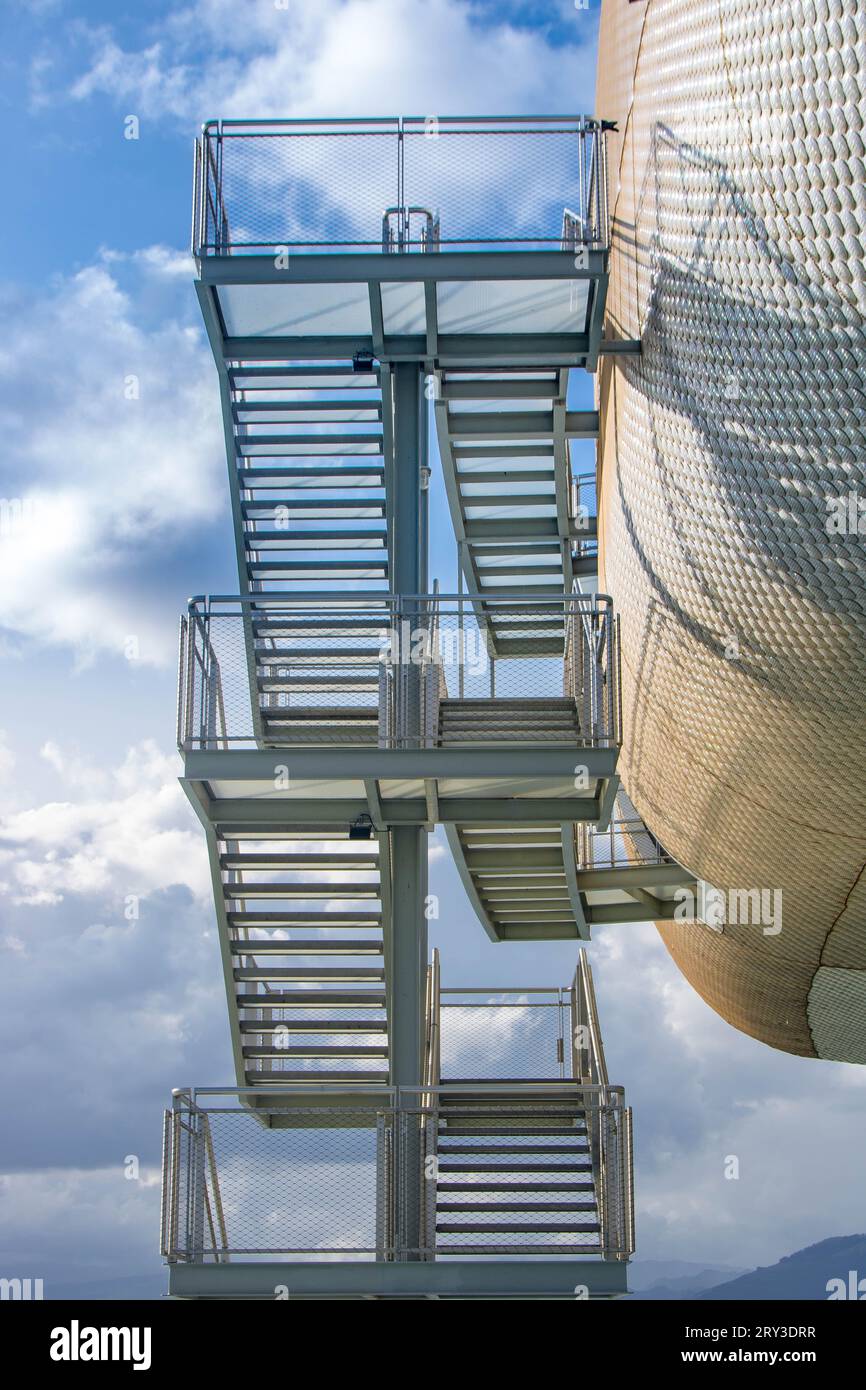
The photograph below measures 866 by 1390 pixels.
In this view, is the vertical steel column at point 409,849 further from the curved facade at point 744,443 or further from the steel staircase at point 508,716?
the curved facade at point 744,443

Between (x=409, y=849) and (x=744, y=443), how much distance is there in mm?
4878

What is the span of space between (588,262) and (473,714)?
3981mm

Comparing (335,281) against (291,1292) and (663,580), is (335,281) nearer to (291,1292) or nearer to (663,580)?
(663,580)

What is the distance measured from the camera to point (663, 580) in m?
14.7

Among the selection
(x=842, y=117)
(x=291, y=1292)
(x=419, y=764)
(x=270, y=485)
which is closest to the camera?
(x=842, y=117)

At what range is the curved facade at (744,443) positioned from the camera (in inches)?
461

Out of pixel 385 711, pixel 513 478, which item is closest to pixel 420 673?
pixel 385 711

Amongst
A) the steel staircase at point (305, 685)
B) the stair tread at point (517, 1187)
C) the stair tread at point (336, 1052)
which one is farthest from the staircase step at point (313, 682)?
the stair tread at point (517, 1187)

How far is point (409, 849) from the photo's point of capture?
50.4 ft

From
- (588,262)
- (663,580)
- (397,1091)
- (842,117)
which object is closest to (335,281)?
(588,262)

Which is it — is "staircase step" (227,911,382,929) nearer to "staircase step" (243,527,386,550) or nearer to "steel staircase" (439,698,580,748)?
"steel staircase" (439,698,580,748)

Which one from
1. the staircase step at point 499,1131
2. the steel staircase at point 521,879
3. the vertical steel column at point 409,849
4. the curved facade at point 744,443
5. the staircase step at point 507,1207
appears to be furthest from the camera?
the steel staircase at point 521,879

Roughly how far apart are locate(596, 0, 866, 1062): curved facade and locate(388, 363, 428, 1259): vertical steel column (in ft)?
6.32

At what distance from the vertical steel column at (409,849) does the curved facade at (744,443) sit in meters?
1.93
